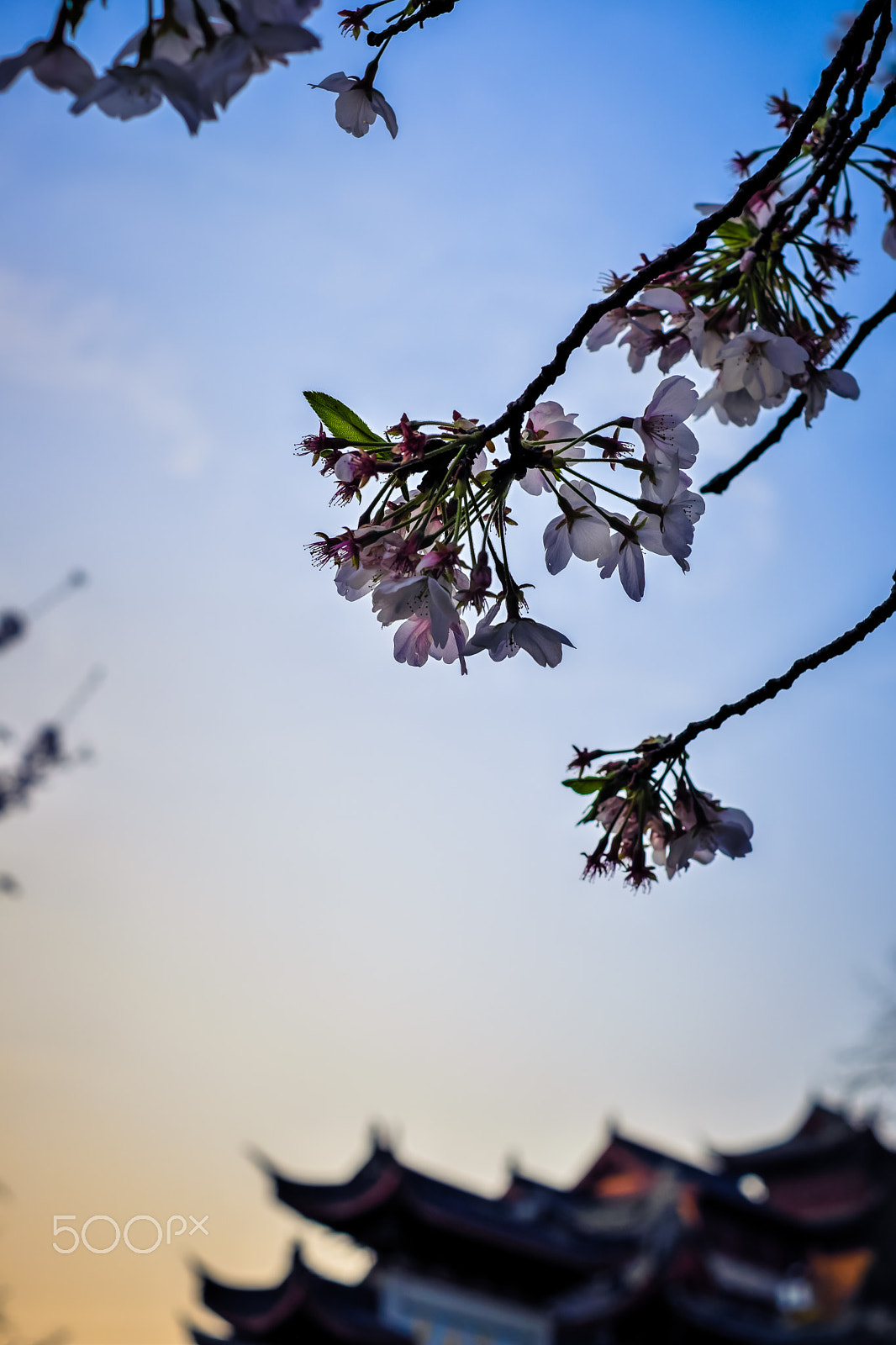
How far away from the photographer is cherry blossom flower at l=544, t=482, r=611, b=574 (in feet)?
4.06

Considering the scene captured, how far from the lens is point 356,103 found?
4.33 ft

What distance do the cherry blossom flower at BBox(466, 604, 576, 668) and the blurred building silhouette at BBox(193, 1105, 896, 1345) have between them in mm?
13267

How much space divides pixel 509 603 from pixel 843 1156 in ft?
77.0

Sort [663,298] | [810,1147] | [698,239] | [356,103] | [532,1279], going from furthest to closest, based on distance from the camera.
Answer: [810,1147]
[532,1279]
[663,298]
[356,103]
[698,239]

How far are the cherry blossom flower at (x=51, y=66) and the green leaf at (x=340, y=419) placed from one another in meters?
0.38

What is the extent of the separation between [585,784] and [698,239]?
2.15 feet

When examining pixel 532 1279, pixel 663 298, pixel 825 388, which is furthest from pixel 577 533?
pixel 532 1279

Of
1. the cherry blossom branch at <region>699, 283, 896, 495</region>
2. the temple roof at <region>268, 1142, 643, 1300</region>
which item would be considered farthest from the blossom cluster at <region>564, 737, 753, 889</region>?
the temple roof at <region>268, 1142, 643, 1300</region>

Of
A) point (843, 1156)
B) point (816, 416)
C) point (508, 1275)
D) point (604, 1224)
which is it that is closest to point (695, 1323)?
point (508, 1275)

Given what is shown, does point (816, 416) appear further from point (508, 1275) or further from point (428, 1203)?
point (508, 1275)

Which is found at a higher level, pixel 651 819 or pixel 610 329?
pixel 610 329

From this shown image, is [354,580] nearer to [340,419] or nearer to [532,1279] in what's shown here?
[340,419]

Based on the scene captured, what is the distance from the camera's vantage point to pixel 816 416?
162cm

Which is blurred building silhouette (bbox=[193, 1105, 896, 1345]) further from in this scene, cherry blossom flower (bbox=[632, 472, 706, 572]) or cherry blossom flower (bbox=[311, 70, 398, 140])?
cherry blossom flower (bbox=[311, 70, 398, 140])
